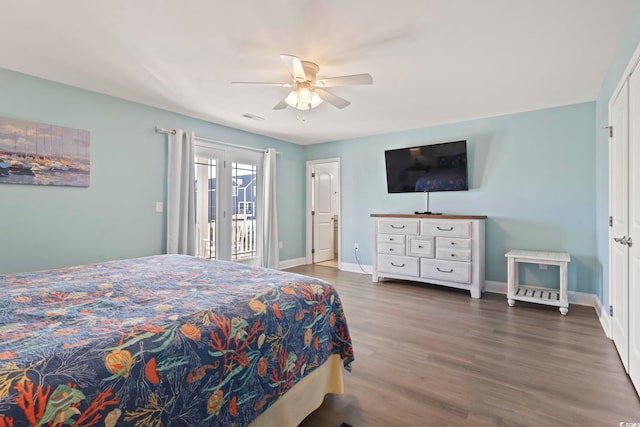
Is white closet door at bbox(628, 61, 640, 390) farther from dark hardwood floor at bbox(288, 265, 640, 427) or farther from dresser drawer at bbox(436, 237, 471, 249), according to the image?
dresser drawer at bbox(436, 237, 471, 249)

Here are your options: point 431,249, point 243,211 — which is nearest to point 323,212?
point 243,211

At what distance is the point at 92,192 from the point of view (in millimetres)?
3369

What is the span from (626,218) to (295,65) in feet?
8.37

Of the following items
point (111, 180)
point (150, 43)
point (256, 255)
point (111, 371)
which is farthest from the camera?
point (256, 255)

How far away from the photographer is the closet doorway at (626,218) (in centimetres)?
194

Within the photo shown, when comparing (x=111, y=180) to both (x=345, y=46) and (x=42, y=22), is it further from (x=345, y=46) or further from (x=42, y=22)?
(x=345, y=46)

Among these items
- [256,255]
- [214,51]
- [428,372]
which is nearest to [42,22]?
[214,51]

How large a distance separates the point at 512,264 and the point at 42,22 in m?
4.73

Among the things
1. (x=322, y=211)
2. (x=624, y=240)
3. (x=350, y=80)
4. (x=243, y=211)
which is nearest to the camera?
(x=624, y=240)

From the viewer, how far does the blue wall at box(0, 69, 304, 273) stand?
2910 mm

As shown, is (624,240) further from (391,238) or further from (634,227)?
(391,238)

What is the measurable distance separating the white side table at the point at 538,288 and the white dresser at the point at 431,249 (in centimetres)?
38

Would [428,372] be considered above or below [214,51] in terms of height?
below

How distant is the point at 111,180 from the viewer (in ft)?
11.5
